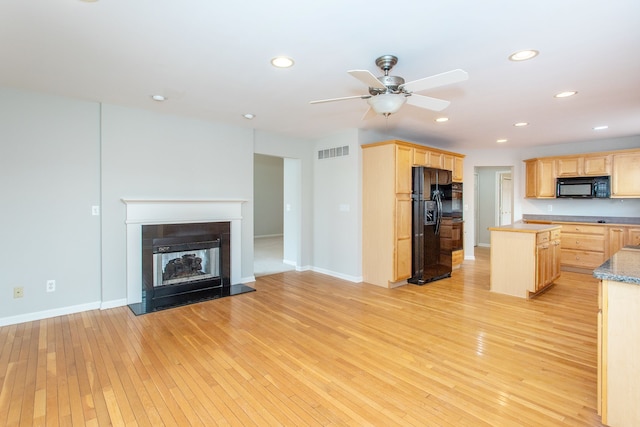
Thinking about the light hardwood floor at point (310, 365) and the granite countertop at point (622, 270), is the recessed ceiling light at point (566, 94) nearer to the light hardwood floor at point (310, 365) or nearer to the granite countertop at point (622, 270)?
the granite countertop at point (622, 270)

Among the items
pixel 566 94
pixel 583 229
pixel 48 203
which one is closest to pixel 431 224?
pixel 566 94

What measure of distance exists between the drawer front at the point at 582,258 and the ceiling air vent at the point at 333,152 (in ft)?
15.1

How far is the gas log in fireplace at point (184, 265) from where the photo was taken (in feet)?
13.2

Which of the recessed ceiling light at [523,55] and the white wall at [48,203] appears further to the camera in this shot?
the white wall at [48,203]

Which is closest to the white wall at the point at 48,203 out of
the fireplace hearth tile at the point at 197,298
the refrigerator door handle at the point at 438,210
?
the fireplace hearth tile at the point at 197,298

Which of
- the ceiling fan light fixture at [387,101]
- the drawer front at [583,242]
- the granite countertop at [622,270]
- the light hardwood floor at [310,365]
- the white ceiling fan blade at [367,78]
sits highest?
the white ceiling fan blade at [367,78]

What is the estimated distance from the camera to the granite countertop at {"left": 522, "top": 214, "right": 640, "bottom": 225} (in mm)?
5761

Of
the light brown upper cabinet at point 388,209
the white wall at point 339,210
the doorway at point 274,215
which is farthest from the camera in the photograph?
the doorway at point 274,215

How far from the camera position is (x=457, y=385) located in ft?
7.46

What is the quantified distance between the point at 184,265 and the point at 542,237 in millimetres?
4995

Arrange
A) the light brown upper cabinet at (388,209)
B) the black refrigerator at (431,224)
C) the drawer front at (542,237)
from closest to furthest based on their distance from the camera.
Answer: the drawer front at (542,237) → the light brown upper cabinet at (388,209) → the black refrigerator at (431,224)

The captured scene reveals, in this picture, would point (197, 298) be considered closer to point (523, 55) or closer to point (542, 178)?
point (523, 55)

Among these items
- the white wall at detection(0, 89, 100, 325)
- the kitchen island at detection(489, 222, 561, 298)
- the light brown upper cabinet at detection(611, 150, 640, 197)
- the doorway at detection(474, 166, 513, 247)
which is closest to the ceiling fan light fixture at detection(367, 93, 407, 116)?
the kitchen island at detection(489, 222, 561, 298)

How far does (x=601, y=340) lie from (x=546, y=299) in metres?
2.73
